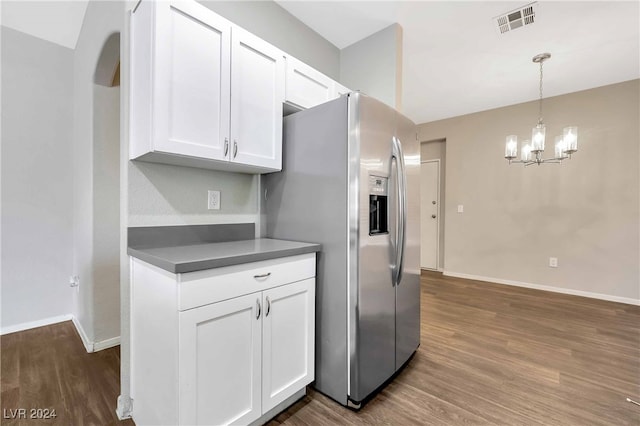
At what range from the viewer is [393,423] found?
1448mm

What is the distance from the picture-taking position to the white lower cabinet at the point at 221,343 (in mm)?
1092

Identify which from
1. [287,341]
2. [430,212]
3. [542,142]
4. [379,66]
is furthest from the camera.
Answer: [430,212]

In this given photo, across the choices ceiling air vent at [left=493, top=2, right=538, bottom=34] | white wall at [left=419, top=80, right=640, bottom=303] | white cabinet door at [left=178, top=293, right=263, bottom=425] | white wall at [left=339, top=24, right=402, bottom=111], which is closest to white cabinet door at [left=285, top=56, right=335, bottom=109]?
white wall at [left=339, top=24, right=402, bottom=111]

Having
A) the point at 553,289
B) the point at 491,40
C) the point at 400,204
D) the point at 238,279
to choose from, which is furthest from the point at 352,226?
the point at 553,289

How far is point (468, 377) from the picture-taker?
1.86 meters

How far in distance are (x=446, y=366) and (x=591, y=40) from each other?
3240 millimetres

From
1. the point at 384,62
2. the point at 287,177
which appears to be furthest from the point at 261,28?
the point at 287,177

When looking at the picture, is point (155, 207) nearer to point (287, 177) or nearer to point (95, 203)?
point (287, 177)

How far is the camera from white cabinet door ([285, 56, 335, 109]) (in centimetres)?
187

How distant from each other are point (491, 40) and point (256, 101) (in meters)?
2.44

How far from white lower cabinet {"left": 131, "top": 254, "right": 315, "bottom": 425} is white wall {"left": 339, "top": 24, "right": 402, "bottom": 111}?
1.71 meters

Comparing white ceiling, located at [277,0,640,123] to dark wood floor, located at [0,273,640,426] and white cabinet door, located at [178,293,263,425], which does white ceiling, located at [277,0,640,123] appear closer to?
white cabinet door, located at [178,293,263,425]

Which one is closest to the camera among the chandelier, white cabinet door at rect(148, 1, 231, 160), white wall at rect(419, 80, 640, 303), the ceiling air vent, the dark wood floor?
white cabinet door at rect(148, 1, 231, 160)

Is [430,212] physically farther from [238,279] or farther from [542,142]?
[238,279]
